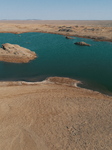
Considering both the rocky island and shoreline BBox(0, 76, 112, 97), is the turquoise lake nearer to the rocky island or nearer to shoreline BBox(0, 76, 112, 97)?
shoreline BBox(0, 76, 112, 97)

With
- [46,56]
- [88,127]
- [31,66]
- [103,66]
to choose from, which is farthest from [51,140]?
[46,56]

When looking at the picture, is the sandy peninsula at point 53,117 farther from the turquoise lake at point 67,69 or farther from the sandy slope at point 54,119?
the turquoise lake at point 67,69

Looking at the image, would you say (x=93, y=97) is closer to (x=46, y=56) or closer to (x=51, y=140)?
(x=51, y=140)

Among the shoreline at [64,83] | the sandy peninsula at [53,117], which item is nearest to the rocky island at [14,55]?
the shoreline at [64,83]

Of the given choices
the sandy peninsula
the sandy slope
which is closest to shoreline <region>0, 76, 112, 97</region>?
the sandy peninsula

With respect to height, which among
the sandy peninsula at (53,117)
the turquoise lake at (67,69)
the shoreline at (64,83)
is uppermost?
the sandy peninsula at (53,117)

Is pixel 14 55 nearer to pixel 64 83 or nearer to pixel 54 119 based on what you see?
pixel 64 83
